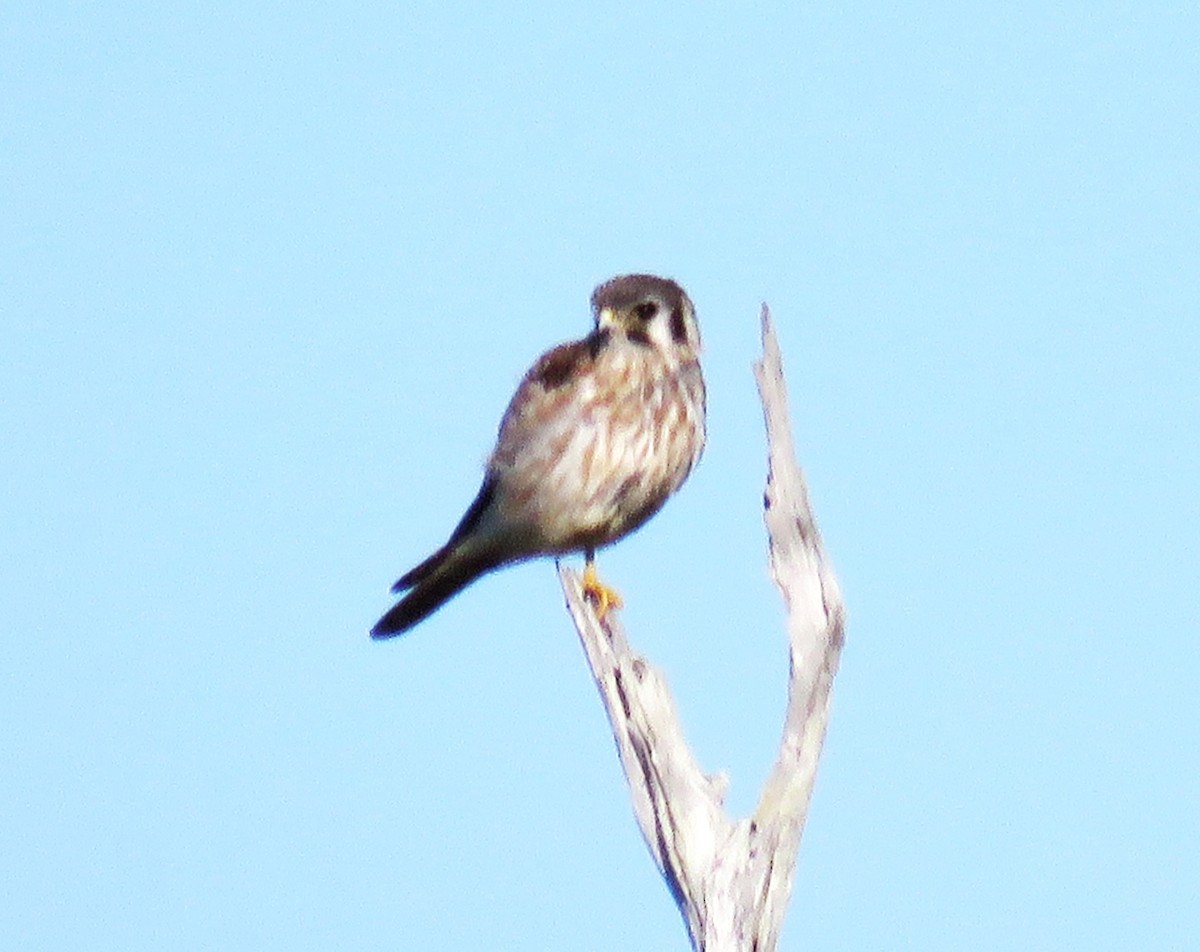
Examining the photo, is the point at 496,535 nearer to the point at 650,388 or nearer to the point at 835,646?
the point at 650,388

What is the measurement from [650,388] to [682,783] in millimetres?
2338

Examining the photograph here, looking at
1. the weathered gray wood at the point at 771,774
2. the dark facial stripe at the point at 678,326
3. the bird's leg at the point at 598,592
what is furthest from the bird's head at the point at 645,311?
the weathered gray wood at the point at 771,774

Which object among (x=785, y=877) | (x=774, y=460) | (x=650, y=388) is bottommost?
(x=785, y=877)

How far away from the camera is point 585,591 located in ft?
23.5

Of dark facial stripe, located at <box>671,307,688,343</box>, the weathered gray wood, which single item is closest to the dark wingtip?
dark facial stripe, located at <box>671,307,688,343</box>

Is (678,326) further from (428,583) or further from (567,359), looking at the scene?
(428,583)

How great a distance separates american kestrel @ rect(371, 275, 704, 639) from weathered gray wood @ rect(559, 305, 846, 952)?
188cm

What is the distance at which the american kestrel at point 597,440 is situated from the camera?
24.3ft

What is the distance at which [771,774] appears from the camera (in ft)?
17.1

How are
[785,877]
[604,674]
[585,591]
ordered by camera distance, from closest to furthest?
[785,877] → [604,674] → [585,591]

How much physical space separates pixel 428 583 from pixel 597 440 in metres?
0.82

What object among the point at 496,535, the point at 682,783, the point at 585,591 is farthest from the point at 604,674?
the point at 496,535

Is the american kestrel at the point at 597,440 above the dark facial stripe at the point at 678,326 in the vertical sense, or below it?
below

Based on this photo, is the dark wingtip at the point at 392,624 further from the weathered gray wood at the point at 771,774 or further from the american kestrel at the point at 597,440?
the weathered gray wood at the point at 771,774
